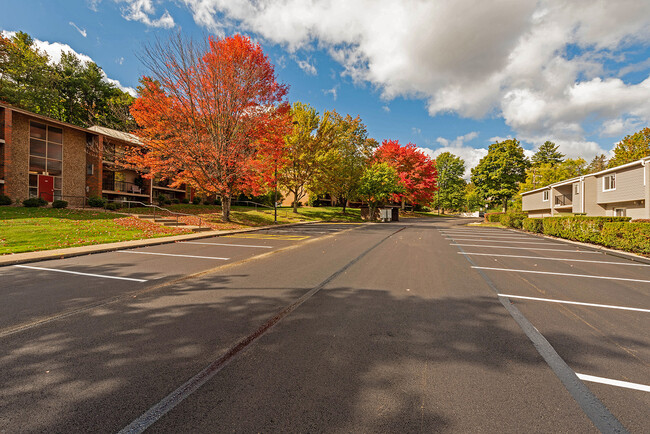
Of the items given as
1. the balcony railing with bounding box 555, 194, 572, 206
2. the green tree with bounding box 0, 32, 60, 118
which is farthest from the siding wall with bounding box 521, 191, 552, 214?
the green tree with bounding box 0, 32, 60, 118

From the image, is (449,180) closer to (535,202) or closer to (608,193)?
(535,202)

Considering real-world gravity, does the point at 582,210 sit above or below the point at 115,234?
above

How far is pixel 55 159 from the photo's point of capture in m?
22.3

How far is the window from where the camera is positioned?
2098 centimetres

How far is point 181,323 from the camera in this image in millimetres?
3771

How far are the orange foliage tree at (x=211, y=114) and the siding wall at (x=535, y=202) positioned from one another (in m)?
A: 36.1

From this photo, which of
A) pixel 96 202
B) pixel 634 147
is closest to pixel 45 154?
pixel 96 202

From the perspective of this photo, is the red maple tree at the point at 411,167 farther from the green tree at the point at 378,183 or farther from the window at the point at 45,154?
the window at the point at 45,154

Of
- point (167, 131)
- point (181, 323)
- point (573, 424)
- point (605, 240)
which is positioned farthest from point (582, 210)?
point (167, 131)

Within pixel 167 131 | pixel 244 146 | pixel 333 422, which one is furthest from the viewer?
pixel 244 146

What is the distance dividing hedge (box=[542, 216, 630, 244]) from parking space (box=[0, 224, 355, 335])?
16850mm

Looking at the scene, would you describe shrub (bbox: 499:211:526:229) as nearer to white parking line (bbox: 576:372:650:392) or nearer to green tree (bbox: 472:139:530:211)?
green tree (bbox: 472:139:530:211)

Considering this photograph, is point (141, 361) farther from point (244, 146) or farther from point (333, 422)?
point (244, 146)

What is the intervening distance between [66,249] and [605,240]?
2274 centimetres
